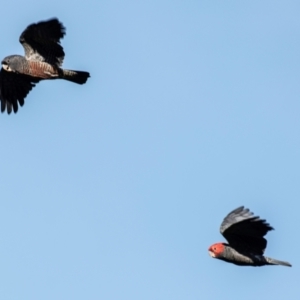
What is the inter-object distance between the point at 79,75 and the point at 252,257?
628cm

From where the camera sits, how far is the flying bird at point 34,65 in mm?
24594

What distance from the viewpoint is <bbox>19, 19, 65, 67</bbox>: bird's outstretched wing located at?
2434 cm

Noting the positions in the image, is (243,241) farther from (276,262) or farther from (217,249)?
(276,262)

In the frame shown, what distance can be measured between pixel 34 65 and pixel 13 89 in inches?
57.8

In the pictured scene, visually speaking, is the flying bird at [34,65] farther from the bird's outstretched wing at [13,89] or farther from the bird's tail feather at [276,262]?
the bird's tail feather at [276,262]

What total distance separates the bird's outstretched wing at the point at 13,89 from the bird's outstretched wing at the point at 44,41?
123cm

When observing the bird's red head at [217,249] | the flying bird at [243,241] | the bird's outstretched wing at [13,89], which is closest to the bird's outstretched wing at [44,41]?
the bird's outstretched wing at [13,89]

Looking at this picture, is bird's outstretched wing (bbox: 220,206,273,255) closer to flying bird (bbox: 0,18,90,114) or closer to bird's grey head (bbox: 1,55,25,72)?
flying bird (bbox: 0,18,90,114)

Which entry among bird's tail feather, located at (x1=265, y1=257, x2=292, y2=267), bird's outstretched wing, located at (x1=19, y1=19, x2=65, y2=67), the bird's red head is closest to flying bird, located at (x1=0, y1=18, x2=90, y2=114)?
bird's outstretched wing, located at (x1=19, y1=19, x2=65, y2=67)

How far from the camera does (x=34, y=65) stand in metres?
25.5

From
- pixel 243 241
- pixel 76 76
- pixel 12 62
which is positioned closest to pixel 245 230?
pixel 243 241

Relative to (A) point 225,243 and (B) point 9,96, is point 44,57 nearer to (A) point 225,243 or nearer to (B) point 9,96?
(B) point 9,96

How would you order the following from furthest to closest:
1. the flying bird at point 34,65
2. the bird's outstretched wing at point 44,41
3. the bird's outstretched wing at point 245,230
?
1. the flying bird at point 34,65
2. the bird's outstretched wing at point 44,41
3. the bird's outstretched wing at point 245,230

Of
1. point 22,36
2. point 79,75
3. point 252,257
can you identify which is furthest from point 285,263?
point 22,36
